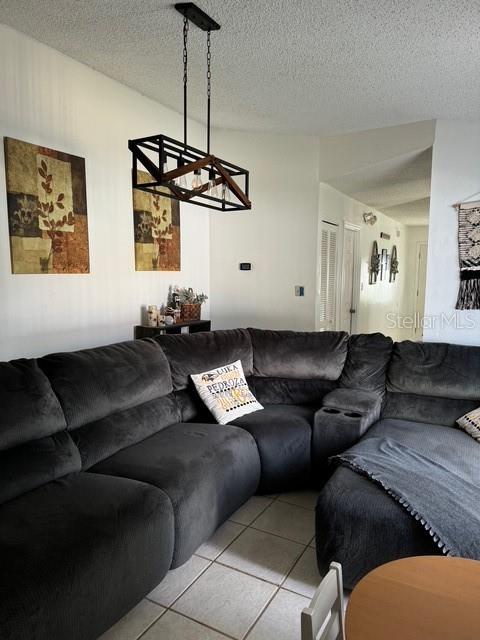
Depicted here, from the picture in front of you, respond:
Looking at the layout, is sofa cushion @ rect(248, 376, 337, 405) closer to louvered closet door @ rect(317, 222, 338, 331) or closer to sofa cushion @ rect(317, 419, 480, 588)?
sofa cushion @ rect(317, 419, 480, 588)

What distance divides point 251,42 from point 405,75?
3.55ft

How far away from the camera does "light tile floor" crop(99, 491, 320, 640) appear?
176 centimetres

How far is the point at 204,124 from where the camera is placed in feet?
14.1

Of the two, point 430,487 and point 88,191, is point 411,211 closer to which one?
point 88,191

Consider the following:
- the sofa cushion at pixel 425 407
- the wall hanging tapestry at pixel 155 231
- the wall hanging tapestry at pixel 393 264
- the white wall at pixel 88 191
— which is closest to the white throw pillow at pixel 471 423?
the sofa cushion at pixel 425 407

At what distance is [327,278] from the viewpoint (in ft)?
16.4

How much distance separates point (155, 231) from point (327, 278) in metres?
2.12

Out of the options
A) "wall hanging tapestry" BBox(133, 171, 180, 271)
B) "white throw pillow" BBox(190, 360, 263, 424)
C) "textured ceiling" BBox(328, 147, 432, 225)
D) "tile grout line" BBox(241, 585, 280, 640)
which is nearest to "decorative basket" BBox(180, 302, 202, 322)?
"wall hanging tapestry" BBox(133, 171, 180, 271)

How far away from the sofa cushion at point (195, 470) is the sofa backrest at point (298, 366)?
2.23 feet

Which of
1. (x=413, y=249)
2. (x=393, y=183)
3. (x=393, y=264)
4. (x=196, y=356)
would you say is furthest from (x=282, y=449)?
(x=413, y=249)

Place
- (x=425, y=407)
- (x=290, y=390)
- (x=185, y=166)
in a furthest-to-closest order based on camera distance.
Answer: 1. (x=290, y=390)
2. (x=425, y=407)
3. (x=185, y=166)

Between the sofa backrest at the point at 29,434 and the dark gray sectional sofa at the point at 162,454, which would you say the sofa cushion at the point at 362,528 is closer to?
the dark gray sectional sofa at the point at 162,454

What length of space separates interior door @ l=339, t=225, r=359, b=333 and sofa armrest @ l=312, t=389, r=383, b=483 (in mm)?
2777

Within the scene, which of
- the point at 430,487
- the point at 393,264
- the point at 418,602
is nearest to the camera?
the point at 418,602
